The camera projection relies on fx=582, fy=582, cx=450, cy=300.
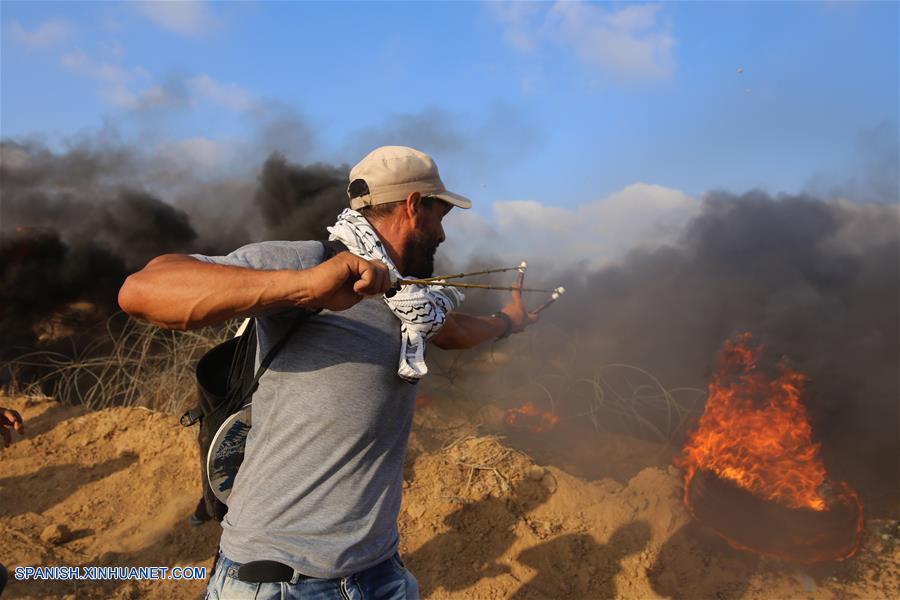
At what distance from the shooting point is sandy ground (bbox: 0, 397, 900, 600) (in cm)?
475

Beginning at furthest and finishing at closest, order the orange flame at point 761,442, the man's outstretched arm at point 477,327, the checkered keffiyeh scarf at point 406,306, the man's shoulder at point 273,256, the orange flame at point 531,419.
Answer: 1. the orange flame at point 531,419
2. the orange flame at point 761,442
3. the man's outstretched arm at point 477,327
4. the checkered keffiyeh scarf at point 406,306
5. the man's shoulder at point 273,256

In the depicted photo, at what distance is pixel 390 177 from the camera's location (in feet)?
7.49

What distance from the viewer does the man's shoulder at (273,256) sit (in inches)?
70.6

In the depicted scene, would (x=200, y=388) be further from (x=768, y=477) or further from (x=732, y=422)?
(x=732, y=422)

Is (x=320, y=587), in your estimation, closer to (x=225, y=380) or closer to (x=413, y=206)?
(x=225, y=380)

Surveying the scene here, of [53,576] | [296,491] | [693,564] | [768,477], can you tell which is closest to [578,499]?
[693,564]

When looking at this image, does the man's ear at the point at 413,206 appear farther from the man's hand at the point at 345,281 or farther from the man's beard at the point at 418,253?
the man's hand at the point at 345,281

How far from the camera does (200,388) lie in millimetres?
2275

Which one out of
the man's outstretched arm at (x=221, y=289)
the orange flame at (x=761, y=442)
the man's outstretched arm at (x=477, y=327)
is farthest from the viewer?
the orange flame at (x=761, y=442)

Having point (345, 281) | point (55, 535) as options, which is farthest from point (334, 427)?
point (55, 535)

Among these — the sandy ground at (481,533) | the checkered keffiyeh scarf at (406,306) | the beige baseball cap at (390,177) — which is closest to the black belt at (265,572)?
the checkered keffiyeh scarf at (406,306)

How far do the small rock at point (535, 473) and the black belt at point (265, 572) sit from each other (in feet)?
12.5

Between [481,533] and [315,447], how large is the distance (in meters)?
3.44

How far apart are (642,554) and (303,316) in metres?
4.29
